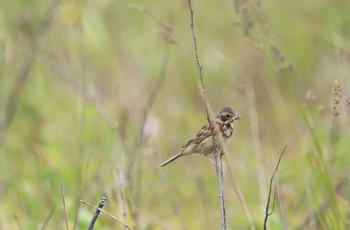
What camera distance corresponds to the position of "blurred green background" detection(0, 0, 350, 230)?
442 cm

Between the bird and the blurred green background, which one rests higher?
the blurred green background

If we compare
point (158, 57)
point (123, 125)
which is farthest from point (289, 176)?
point (158, 57)

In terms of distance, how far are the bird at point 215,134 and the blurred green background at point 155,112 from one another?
0.22 metres

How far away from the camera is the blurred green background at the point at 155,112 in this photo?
14.5 feet

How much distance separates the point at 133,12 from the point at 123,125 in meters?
2.44

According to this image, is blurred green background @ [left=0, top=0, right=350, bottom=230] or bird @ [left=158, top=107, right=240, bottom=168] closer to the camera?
bird @ [left=158, top=107, right=240, bottom=168]

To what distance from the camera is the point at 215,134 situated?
333 centimetres

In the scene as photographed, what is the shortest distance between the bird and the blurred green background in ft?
0.73

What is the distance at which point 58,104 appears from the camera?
6.39 metres

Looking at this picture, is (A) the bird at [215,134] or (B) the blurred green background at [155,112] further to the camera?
(B) the blurred green background at [155,112]

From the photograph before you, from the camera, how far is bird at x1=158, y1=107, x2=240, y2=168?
333 centimetres

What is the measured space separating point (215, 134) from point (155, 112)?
10.6 feet

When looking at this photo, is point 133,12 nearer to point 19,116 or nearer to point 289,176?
point 19,116

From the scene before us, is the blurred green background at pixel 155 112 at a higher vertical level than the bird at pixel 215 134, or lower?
higher
